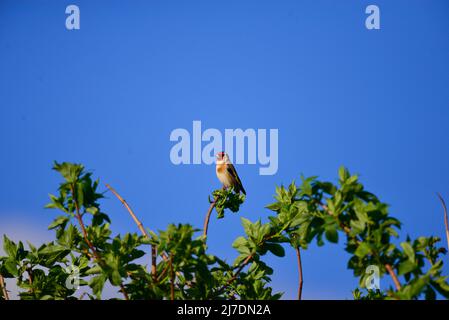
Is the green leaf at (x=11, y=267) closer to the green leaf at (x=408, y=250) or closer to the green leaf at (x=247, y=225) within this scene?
the green leaf at (x=247, y=225)

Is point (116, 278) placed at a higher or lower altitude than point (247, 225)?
lower

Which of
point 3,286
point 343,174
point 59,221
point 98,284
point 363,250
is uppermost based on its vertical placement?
point 343,174

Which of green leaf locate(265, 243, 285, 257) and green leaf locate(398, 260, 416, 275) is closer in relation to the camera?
green leaf locate(398, 260, 416, 275)

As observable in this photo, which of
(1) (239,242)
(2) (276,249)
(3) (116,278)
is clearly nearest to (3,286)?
(3) (116,278)

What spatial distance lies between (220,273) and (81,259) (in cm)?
139

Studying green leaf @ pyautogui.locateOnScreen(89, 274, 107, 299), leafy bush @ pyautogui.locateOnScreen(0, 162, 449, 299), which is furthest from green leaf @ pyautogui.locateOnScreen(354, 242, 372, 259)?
green leaf @ pyautogui.locateOnScreen(89, 274, 107, 299)

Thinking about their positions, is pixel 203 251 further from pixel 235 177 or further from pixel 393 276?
pixel 235 177

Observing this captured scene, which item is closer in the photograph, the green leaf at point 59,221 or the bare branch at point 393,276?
the bare branch at point 393,276

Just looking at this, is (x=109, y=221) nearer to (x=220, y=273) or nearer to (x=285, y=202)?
(x=220, y=273)

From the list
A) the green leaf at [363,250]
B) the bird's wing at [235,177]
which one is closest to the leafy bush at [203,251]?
the green leaf at [363,250]

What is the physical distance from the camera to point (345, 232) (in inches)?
135

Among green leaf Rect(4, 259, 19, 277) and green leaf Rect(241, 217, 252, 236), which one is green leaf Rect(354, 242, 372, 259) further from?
green leaf Rect(4, 259, 19, 277)

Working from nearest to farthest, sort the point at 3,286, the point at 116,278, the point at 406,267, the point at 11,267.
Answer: the point at 406,267 → the point at 116,278 → the point at 3,286 → the point at 11,267
